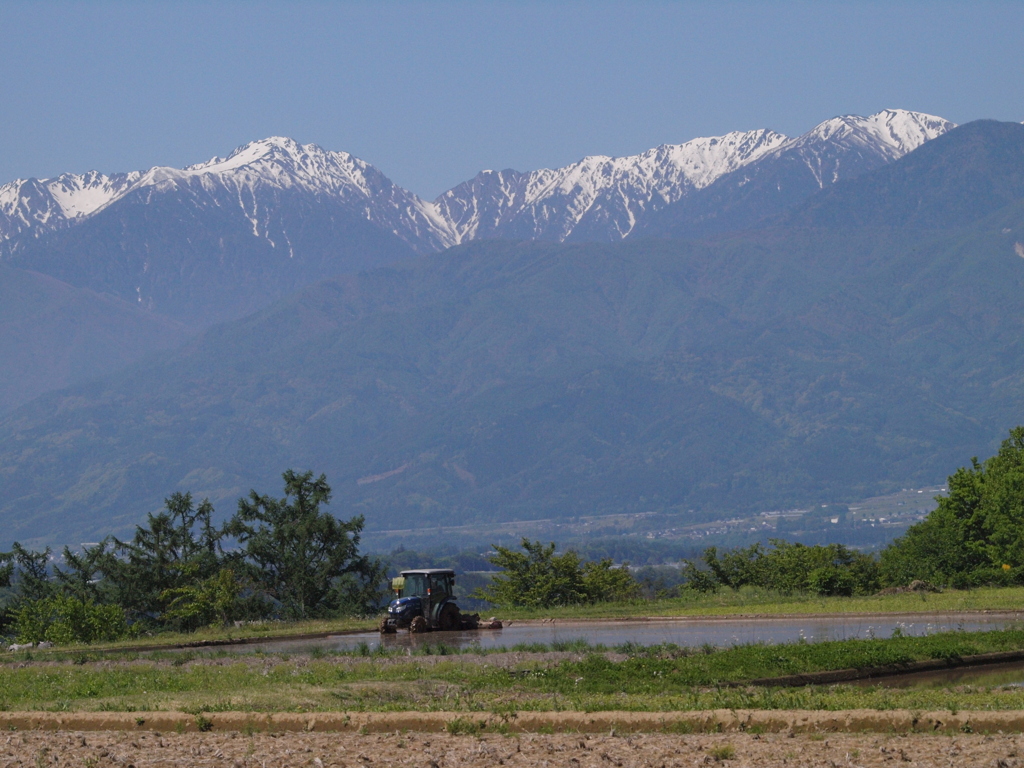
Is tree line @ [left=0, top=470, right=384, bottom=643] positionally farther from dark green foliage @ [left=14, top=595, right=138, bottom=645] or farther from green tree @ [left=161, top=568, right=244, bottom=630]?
dark green foliage @ [left=14, top=595, right=138, bottom=645]

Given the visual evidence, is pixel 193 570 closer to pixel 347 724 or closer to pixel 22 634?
pixel 22 634

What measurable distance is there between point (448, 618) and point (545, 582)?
2043 centimetres

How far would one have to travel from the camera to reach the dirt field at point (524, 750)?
622 inches

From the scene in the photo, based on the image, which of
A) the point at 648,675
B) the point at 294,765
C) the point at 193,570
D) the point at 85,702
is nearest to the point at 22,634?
the point at 193,570

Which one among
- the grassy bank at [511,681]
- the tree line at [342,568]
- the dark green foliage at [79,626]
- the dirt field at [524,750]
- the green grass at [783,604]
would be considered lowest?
the dirt field at [524,750]


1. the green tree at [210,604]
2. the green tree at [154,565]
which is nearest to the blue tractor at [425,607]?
the green tree at [210,604]

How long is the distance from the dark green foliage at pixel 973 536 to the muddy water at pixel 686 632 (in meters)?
14.6

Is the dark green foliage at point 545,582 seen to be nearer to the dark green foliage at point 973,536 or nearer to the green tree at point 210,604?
the dark green foliage at point 973,536

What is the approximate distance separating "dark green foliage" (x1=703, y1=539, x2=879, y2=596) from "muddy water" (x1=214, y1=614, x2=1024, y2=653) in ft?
38.6

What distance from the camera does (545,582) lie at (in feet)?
203

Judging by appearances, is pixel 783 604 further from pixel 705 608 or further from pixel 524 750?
pixel 524 750

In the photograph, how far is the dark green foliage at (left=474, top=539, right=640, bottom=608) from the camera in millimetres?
61656

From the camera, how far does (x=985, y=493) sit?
5638 centimetres

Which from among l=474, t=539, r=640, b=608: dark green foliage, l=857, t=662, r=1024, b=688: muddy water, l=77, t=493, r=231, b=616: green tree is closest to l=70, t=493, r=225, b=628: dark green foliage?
l=77, t=493, r=231, b=616: green tree
